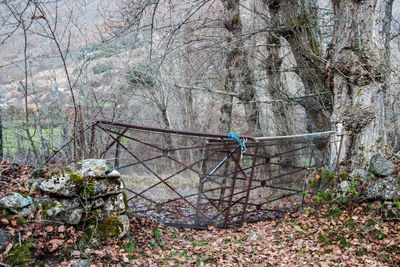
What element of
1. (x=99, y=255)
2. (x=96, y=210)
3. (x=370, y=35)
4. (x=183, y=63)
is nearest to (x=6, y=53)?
(x=183, y=63)

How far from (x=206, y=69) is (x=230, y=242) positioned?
6.43 meters

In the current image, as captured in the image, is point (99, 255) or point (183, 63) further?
point (183, 63)

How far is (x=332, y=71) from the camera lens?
20.6ft

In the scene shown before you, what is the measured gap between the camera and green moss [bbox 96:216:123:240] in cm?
420

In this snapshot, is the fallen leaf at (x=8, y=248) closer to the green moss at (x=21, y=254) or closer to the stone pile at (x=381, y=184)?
the green moss at (x=21, y=254)

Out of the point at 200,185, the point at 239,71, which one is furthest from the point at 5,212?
the point at 239,71

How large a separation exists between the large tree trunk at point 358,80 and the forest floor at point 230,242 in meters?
1.31

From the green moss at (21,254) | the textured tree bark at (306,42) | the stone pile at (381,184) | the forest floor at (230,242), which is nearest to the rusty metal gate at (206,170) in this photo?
the forest floor at (230,242)

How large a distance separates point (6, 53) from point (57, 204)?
7.51 metres

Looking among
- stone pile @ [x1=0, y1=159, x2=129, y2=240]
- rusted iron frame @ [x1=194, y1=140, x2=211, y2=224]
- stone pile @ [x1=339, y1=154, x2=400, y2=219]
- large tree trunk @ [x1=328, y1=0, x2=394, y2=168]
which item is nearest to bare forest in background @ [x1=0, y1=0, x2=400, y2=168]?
large tree trunk @ [x1=328, y1=0, x2=394, y2=168]

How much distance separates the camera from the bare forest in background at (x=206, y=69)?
599 cm

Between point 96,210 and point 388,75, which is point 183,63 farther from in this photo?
point 96,210

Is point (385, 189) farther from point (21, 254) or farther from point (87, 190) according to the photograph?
point (21, 254)

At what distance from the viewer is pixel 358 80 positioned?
590 centimetres
